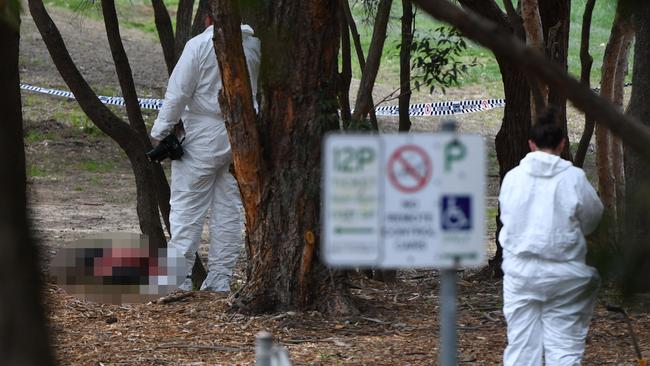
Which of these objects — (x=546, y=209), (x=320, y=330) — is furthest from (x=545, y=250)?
(x=320, y=330)

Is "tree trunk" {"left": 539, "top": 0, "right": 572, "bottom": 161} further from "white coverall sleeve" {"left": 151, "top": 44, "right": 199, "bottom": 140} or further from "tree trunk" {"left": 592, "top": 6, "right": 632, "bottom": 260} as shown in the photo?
"white coverall sleeve" {"left": 151, "top": 44, "right": 199, "bottom": 140}

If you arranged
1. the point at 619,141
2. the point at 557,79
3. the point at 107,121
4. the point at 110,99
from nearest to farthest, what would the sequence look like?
the point at 557,79 → the point at 107,121 → the point at 619,141 → the point at 110,99

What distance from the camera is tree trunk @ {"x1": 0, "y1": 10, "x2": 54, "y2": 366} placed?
244 centimetres

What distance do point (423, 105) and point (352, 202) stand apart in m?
22.1

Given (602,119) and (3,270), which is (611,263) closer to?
(602,119)

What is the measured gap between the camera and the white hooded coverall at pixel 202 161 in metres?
8.88

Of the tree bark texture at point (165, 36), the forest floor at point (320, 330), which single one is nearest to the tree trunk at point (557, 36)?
the forest floor at point (320, 330)

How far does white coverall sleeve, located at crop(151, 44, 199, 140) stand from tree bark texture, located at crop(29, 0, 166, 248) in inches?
47.3

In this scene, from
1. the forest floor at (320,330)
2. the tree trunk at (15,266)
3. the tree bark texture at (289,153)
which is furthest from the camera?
the tree bark texture at (289,153)

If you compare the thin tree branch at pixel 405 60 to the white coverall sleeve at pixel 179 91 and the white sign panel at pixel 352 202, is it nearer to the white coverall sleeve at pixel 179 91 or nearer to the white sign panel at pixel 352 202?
the white coverall sleeve at pixel 179 91

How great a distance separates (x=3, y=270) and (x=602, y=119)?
1.33 m

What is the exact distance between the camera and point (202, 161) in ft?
30.0

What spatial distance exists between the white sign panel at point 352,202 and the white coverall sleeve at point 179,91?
5.89m

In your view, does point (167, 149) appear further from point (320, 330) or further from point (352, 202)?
point (352, 202)
